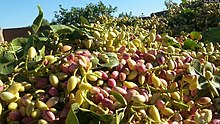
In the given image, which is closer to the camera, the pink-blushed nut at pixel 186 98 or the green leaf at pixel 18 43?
the pink-blushed nut at pixel 186 98

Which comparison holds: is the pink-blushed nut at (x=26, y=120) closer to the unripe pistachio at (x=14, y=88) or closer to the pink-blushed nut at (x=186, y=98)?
the unripe pistachio at (x=14, y=88)

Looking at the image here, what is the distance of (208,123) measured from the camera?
51 centimetres

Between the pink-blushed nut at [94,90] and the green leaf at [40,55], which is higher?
the green leaf at [40,55]

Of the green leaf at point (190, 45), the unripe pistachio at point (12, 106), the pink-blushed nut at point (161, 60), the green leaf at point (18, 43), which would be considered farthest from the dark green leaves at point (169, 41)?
the unripe pistachio at point (12, 106)

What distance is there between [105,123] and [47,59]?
0.14 m

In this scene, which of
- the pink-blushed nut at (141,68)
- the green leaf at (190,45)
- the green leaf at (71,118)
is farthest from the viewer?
the green leaf at (190,45)

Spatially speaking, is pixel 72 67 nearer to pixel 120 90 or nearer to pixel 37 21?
pixel 120 90

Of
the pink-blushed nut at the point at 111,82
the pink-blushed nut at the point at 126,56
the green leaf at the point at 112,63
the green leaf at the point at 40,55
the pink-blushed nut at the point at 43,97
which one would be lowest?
the pink-blushed nut at the point at 43,97

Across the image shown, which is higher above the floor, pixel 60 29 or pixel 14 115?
pixel 60 29

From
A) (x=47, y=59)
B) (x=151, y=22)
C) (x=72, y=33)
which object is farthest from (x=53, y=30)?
(x=151, y=22)

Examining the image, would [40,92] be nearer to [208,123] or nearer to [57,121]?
[57,121]

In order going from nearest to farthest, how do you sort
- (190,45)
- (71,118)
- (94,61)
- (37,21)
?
1. (71,118)
2. (94,61)
3. (37,21)
4. (190,45)

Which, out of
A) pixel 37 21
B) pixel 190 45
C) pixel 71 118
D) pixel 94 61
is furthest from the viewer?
pixel 190 45

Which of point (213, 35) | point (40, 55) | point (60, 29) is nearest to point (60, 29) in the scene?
point (60, 29)
